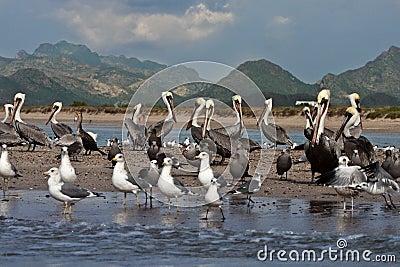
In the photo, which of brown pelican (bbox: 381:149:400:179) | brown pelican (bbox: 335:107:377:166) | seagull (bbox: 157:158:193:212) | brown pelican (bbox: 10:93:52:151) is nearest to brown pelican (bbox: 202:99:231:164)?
brown pelican (bbox: 335:107:377:166)

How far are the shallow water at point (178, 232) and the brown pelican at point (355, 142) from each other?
2462 mm

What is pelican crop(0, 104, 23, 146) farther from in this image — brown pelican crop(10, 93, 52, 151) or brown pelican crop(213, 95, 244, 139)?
brown pelican crop(213, 95, 244, 139)

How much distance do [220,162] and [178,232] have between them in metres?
9.45

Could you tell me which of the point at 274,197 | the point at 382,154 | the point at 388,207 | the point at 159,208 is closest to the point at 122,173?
the point at 159,208

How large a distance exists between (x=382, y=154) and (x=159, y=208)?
511 inches

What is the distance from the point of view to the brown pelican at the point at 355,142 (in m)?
15.3

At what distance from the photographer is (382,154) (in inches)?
924

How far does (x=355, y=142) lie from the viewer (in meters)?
15.4

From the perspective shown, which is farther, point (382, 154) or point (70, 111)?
point (70, 111)

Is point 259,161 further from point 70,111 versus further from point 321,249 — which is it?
point 70,111

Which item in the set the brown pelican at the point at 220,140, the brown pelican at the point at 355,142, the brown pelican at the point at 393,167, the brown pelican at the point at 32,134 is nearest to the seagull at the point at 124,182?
the brown pelican at the point at 355,142

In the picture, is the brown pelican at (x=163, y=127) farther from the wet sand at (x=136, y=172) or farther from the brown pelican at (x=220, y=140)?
the brown pelican at (x=220, y=140)

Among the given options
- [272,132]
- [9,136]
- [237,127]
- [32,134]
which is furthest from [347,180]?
[9,136]

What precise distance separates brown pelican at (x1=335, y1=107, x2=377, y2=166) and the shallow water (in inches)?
96.9
